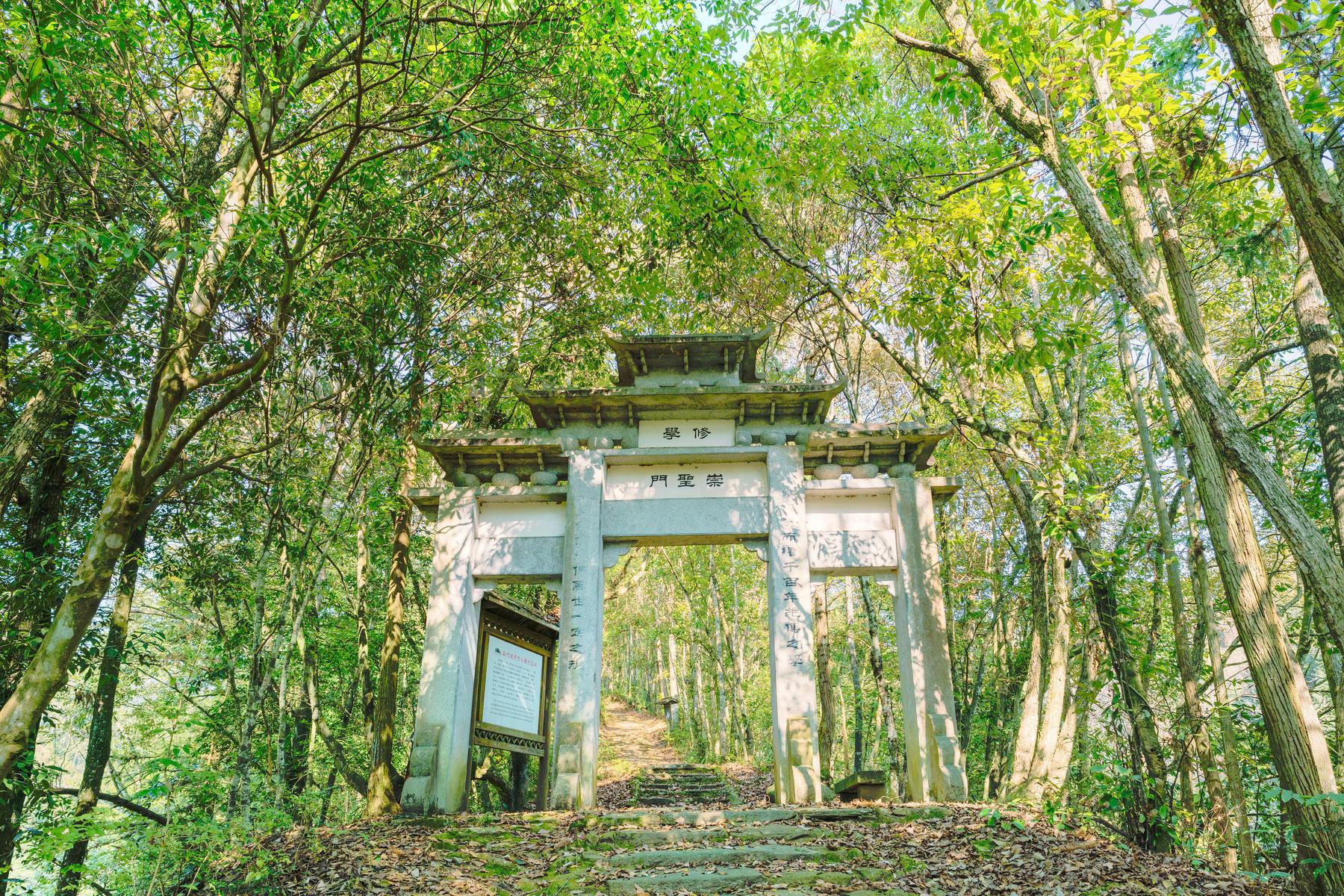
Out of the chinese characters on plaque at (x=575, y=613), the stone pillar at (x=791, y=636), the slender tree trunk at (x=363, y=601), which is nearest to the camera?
the stone pillar at (x=791, y=636)

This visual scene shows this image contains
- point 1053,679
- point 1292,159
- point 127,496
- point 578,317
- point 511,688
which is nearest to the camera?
point 1292,159

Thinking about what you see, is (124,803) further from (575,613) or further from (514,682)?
(575,613)

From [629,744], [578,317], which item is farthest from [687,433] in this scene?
[629,744]

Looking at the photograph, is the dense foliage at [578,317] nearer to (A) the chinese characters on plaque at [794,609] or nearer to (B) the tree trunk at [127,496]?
(B) the tree trunk at [127,496]

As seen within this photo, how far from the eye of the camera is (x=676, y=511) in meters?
8.73

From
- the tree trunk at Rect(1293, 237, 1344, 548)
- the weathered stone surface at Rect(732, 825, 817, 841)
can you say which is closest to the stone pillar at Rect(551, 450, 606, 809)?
the weathered stone surface at Rect(732, 825, 817, 841)

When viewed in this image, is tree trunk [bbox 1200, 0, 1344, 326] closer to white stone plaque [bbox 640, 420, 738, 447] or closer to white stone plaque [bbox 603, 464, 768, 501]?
white stone plaque [bbox 603, 464, 768, 501]

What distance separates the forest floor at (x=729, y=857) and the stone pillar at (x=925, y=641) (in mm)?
839

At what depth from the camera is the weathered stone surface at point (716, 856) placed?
5770 millimetres

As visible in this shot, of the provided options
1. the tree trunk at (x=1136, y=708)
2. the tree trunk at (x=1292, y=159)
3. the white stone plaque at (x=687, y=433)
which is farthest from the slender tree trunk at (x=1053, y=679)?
the tree trunk at (x=1292, y=159)

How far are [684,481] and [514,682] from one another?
9.80 ft

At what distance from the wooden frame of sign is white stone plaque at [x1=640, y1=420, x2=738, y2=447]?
2.52 meters

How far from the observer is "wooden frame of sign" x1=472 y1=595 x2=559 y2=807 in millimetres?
8445

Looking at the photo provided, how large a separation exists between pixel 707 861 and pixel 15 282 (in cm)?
610
